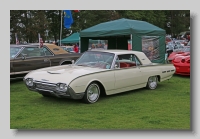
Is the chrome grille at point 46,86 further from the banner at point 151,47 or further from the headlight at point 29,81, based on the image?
the banner at point 151,47

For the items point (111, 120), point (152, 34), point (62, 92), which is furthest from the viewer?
point (152, 34)

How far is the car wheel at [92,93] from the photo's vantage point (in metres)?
6.10

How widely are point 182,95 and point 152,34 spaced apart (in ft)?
19.4

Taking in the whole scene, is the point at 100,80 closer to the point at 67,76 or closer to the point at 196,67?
the point at 67,76

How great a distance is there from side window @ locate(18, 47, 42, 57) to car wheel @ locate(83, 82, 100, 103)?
3.87 metres

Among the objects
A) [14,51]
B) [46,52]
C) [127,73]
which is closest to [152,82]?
[127,73]

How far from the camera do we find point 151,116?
533 centimetres

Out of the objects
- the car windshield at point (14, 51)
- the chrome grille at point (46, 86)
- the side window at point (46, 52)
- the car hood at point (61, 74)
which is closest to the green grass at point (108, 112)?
the chrome grille at point (46, 86)

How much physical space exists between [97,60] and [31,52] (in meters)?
3.35

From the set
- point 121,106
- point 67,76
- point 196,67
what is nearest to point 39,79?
point 67,76

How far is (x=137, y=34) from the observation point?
11.9 m

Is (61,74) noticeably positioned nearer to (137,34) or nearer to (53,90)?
(53,90)

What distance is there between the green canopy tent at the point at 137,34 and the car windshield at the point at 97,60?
15.4ft

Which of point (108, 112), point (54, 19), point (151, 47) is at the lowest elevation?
point (108, 112)
